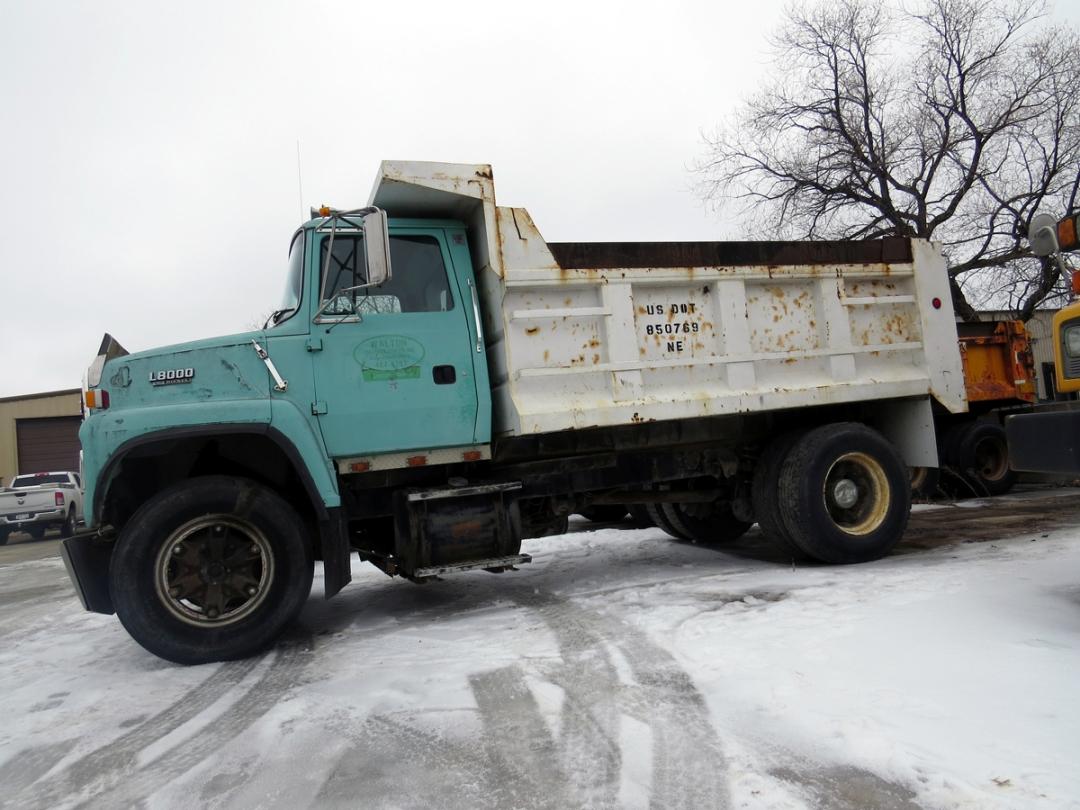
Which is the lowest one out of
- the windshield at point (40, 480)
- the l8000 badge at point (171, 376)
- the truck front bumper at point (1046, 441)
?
the truck front bumper at point (1046, 441)

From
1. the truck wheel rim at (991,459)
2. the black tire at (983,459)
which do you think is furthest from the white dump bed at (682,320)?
the truck wheel rim at (991,459)

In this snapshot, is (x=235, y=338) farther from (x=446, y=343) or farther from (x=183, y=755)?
(x=183, y=755)

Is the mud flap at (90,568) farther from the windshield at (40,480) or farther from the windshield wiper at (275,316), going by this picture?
the windshield at (40,480)

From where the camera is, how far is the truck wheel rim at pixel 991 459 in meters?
11.4

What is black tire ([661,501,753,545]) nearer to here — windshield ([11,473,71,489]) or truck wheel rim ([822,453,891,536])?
truck wheel rim ([822,453,891,536])

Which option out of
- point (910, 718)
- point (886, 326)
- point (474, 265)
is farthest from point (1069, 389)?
point (474, 265)

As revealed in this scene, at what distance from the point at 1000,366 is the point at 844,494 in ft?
24.7

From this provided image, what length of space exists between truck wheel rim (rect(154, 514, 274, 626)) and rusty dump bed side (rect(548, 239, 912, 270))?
289 cm

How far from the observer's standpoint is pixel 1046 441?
13.6ft

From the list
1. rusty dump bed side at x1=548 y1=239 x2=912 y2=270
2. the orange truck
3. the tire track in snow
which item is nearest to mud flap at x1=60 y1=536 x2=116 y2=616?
the tire track in snow

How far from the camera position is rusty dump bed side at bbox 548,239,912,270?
5406mm

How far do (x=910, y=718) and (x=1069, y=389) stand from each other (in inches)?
110

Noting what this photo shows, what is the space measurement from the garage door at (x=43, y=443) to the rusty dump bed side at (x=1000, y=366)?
32.3m

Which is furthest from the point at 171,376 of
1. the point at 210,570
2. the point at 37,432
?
the point at 37,432
